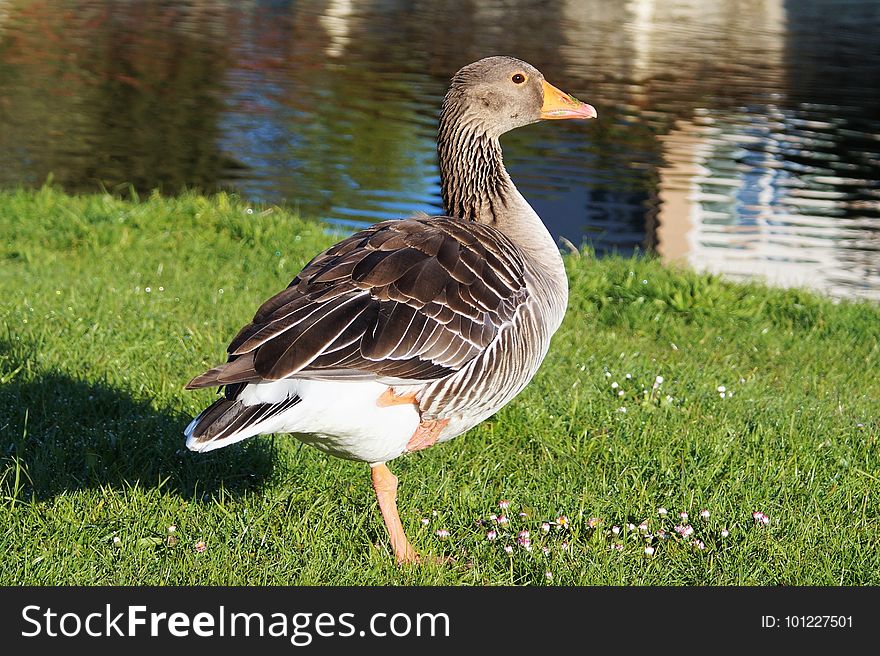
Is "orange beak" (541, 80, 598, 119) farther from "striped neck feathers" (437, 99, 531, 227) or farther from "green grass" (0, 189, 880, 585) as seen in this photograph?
"green grass" (0, 189, 880, 585)

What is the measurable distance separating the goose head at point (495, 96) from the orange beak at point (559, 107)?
2cm

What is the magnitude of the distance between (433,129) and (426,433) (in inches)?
555

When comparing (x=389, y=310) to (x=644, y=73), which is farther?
(x=644, y=73)

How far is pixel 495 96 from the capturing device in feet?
17.4

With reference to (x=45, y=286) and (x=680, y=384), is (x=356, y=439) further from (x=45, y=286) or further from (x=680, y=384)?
(x=45, y=286)

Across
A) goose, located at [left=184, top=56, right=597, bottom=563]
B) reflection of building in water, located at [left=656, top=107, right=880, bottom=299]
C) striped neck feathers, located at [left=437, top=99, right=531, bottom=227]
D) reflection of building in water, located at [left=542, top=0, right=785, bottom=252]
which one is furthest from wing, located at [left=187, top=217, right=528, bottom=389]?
reflection of building in water, located at [left=542, top=0, right=785, bottom=252]

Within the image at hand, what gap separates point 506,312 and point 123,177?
37.0ft

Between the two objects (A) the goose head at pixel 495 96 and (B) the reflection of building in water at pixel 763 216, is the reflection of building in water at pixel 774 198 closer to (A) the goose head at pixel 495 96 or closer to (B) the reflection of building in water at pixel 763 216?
(B) the reflection of building in water at pixel 763 216

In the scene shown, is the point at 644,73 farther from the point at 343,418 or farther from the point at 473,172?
the point at 343,418

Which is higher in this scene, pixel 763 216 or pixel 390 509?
pixel 390 509

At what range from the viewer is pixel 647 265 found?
31.1 ft

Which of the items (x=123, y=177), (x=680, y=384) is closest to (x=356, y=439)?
(x=680, y=384)

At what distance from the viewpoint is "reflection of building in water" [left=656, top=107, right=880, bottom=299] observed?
1184 centimetres

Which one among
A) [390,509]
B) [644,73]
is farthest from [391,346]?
[644,73]
